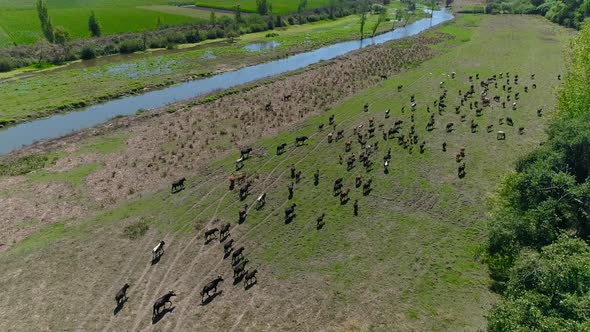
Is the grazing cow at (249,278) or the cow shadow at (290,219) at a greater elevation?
the cow shadow at (290,219)

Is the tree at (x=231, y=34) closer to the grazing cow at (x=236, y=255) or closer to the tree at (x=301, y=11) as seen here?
the tree at (x=301, y=11)

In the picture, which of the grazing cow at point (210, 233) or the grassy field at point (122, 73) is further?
the grassy field at point (122, 73)

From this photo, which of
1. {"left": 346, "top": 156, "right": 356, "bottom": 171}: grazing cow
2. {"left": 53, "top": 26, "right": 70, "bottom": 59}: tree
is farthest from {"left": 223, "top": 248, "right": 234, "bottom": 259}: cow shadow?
{"left": 53, "top": 26, "right": 70, "bottom": 59}: tree

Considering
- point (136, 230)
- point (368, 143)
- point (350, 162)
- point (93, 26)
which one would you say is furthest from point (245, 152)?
point (93, 26)

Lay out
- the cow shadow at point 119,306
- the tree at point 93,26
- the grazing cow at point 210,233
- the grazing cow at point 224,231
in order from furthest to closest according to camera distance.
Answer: the tree at point 93,26 < the grazing cow at point 224,231 < the grazing cow at point 210,233 < the cow shadow at point 119,306

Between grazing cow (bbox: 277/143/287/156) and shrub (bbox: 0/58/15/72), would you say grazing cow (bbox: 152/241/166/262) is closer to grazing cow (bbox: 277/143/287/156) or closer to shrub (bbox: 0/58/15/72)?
grazing cow (bbox: 277/143/287/156)

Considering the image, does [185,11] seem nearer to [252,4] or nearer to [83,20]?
[252,4]

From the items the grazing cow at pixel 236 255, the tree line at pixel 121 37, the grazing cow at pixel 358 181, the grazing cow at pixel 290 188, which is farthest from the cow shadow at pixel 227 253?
the tree line at pixel 121 37
